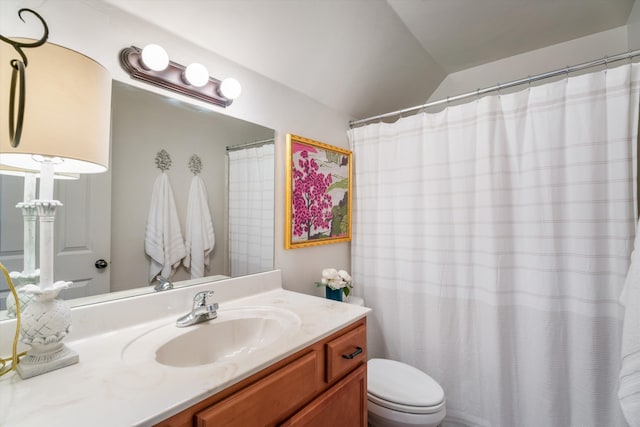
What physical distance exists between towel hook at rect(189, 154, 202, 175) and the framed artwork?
20.1 inches

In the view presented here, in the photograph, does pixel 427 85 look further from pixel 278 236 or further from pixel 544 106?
pixel 278 236

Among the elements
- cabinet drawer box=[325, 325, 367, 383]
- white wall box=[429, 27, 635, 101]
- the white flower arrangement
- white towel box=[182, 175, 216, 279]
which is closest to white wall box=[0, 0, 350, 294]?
the white flower arrangement

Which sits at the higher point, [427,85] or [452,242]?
[427,85]

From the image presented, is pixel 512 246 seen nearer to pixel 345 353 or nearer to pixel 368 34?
pixel 345 353

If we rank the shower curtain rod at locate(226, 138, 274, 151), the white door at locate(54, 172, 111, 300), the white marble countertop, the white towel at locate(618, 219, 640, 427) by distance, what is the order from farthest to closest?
the shower curtain rod at locate(226, 138, 274, 151) < the white towel at locate(618, 219, 640, 427) < the white door at locate(54, 172, 111, 300) < the white marble countertop

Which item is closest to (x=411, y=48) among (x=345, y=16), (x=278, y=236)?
Answer: (x=345, y=16)

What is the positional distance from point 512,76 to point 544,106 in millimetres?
934

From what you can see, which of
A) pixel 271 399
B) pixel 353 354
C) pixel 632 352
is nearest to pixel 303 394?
pixel 271 399

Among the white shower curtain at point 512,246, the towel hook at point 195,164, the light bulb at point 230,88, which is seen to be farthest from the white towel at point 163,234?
the white shower curtain at point 512,246

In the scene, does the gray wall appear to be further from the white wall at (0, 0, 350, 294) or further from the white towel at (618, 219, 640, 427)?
the white towel at (618, 219, 640, 427)

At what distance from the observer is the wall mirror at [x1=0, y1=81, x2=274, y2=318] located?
3.08 feet

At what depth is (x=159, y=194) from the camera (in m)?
1.16

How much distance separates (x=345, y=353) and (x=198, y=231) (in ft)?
2.67

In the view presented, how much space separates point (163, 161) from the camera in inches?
46.3
